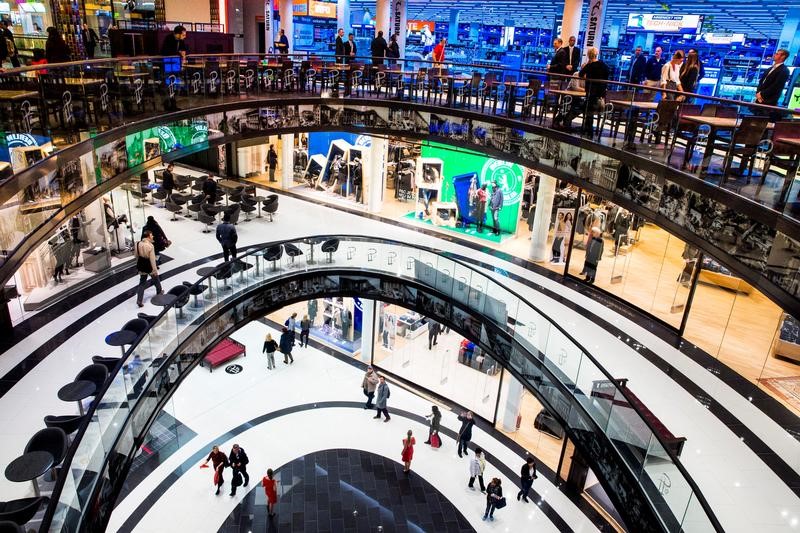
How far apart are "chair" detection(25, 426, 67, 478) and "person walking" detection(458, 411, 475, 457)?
786cm

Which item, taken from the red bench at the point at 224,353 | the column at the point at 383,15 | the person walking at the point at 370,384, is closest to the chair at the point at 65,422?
the red bench at the point at 224,353

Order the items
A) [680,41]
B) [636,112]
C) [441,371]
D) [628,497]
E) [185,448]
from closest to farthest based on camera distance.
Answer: [628,497]
[636,112]
[185,448]
[441,371]
[680,41]

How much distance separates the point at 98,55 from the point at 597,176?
50.3ft

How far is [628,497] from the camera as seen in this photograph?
7.94m

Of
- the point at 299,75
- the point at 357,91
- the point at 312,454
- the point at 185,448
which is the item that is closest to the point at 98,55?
the point at 299,75

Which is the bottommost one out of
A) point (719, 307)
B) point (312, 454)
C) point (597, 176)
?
point (312, 454)

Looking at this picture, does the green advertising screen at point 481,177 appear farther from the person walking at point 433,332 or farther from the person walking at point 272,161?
the person walking at point 272,161

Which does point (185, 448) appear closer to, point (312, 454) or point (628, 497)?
point (312, 454)

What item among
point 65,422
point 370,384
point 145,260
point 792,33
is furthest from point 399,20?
point 65,422

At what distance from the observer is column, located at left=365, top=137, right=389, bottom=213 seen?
19219 mm

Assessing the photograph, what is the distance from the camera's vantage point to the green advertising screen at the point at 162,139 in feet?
37.1

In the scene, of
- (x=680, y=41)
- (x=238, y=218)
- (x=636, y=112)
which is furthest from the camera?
(x=238, y=218)

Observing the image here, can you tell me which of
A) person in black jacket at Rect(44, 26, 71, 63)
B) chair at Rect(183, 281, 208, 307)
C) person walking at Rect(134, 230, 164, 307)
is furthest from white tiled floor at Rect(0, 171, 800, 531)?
person in black jacket at Rect(44, 26, 71, 63)

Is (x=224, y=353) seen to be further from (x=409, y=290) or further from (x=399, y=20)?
(x=399, y=20)
